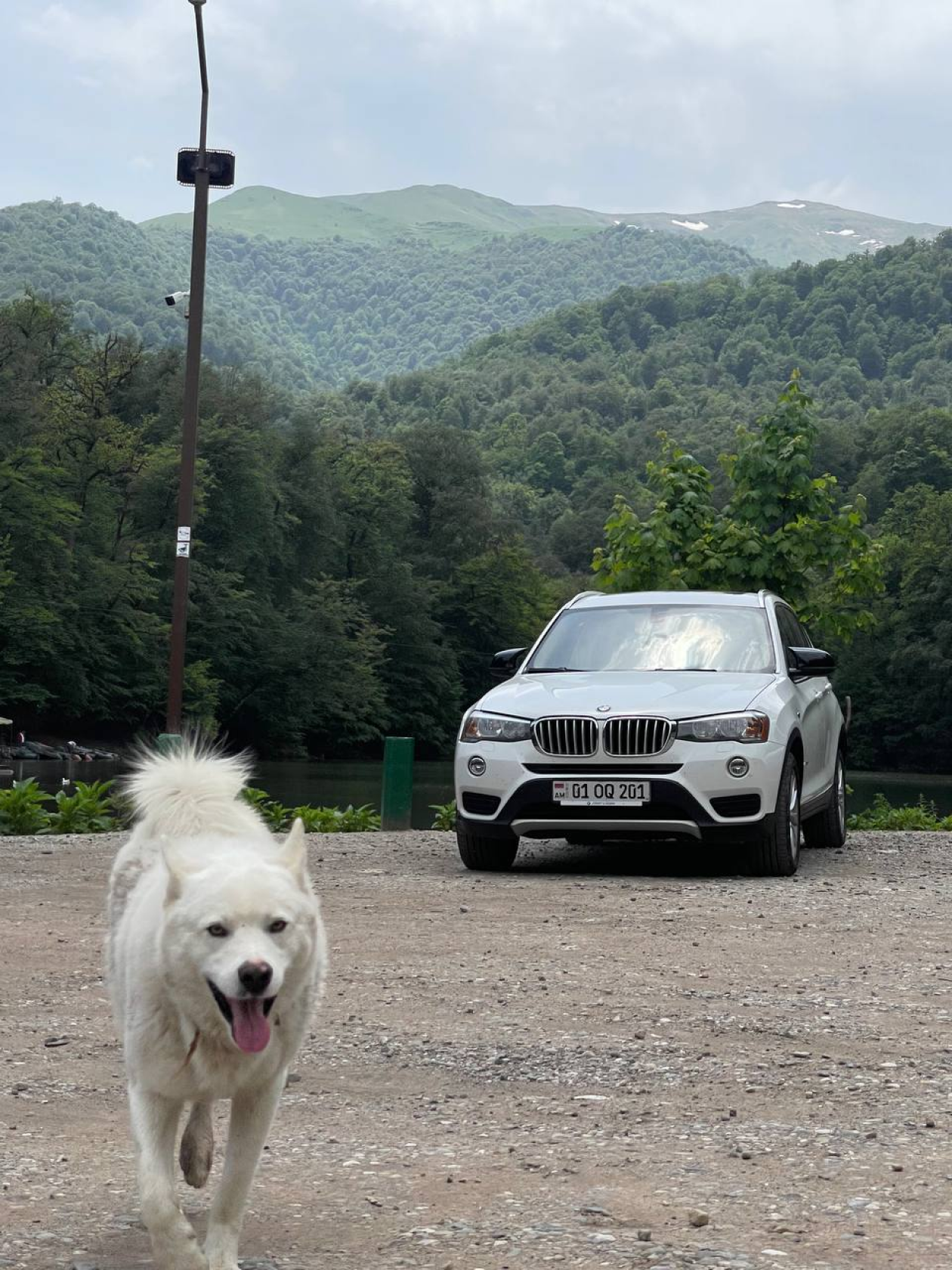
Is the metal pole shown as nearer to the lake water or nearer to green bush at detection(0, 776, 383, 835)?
the lake water

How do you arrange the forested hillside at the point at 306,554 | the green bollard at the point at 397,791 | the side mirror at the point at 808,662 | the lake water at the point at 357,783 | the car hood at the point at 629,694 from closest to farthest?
the car hood at the point at 629,694 < the side mirror at the point at 808,662 < the green bollard at the point at 397,791 < the lake water at the point at 357,783 < the forested hillside at the point at 306,554

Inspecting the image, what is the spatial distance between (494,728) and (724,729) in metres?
1.60

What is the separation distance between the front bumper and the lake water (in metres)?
16.4

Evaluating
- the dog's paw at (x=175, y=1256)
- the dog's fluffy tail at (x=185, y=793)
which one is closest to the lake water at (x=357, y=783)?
the dog's fluffy tail at (x=185, y=793)

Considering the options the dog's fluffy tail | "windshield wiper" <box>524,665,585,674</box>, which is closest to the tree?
"windshield wiper" <box>524,665,585,674</box>

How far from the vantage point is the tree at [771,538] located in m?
22.2

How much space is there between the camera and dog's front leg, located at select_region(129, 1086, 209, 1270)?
4148mm

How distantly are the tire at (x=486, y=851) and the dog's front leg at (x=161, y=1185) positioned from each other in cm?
895

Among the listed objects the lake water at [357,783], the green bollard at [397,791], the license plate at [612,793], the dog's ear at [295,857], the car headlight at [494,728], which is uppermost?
the dog's ear at [295,857]

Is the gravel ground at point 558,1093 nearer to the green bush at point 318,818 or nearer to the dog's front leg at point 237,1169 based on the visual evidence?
the dog's front leg at point 237,1169

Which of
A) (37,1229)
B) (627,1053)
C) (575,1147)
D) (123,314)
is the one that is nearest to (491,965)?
(627,1053)

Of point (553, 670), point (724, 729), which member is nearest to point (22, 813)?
point (553, 670)

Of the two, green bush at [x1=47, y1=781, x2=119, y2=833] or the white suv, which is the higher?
the white suv

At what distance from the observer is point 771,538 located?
73.3 ft
